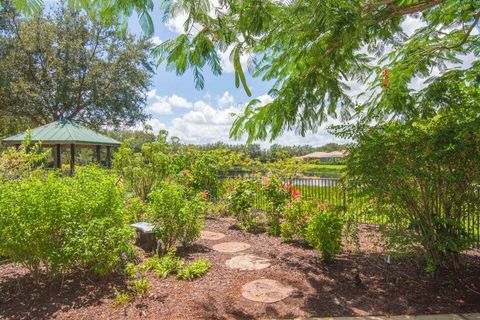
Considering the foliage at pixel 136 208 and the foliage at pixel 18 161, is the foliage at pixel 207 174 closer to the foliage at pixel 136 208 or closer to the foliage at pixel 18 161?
the foliage at pixel 136 208

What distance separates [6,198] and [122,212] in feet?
3.86

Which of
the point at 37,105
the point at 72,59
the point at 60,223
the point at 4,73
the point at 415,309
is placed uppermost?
the point at 72,59

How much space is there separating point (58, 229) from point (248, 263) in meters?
2.46

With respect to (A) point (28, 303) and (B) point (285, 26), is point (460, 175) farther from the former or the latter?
(A) point (28, 303)

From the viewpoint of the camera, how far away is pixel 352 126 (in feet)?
13.6

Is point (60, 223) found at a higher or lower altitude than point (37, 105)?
lower

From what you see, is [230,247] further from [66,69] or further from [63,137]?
[66,69]

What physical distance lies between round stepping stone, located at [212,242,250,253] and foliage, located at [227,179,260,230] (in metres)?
1.17

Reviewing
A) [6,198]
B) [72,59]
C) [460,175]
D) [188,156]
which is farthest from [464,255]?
[72,59]

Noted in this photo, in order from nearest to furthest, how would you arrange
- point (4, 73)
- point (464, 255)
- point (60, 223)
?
point (60, 223) < point (464, 255) < point (4, 73)

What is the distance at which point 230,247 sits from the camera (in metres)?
5.55

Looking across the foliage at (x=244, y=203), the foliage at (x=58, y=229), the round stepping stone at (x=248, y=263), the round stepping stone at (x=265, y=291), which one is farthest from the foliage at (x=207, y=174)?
the round stepping stone at (x=265, y=291)

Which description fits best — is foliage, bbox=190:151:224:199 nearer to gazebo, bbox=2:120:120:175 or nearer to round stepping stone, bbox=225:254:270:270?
round stepping stone, bbox=225:254:270:270

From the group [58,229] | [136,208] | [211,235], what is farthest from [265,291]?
[136,208]
